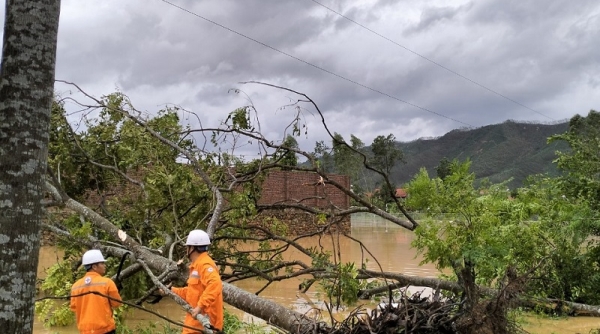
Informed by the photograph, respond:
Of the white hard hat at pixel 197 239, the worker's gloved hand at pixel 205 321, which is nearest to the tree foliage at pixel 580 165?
the white hard hat at pixel 197 239

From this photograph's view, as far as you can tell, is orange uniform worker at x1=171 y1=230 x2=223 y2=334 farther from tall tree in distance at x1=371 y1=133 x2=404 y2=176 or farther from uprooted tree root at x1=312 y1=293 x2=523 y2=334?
tall tree in distance at x1=371 y1=133 x2=404 y2=176

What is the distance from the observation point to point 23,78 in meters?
2.50

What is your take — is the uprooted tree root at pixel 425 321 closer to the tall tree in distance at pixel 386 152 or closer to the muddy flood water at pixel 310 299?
the muddy flood water at pixel 310 299

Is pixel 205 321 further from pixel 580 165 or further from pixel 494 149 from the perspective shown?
pixel 494 149

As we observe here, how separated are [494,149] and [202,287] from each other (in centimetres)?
8499

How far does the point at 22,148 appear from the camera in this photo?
246cm

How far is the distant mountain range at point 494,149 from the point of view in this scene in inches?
2825

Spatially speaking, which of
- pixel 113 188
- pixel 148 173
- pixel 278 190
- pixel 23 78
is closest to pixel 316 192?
pixel 278 190

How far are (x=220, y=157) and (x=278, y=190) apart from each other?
18.8 metres

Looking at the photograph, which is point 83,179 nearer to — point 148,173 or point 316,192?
point 148,173

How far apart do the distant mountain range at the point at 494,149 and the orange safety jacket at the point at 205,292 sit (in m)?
62.9

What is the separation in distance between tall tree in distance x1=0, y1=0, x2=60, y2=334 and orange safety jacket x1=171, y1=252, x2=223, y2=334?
6.40 ft

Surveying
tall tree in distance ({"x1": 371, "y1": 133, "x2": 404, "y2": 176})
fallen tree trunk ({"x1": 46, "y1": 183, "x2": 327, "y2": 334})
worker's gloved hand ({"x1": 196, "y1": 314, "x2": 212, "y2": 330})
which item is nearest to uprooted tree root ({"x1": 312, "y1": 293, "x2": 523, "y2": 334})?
fallen tree trunk ({"x1": 46, "y1": 183, "x2": 327, "y2": 334})

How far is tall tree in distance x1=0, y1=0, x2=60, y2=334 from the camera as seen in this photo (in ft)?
7.99
